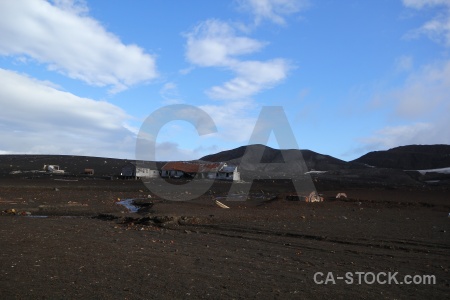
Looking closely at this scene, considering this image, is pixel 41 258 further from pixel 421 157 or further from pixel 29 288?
pixel 421 157

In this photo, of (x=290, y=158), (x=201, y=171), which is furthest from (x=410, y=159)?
(x=201, y=171)

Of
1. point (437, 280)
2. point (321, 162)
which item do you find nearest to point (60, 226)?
point (437, 280)

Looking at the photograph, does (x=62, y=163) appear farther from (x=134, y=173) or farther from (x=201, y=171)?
(x=201, y=171)

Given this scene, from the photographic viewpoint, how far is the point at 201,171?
78.8 meters

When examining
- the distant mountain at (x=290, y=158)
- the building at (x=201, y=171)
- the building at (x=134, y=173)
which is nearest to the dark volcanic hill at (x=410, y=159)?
the distant mountain at (x=290, y=158)

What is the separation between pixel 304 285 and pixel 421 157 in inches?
4966

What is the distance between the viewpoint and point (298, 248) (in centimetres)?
1294

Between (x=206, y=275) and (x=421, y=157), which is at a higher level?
(x=421, y=157)

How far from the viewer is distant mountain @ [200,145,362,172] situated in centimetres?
10881

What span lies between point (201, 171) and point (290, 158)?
38879 mm

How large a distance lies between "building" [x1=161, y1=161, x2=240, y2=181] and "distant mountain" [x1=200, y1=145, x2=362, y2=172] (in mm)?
23815

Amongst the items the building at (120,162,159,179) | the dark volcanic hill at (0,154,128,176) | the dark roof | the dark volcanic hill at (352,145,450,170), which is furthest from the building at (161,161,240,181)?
the dark volcanic hill at (352,145,450,170)

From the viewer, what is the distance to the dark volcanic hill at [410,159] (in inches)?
4631

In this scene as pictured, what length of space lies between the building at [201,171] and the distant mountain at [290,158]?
23815mm
